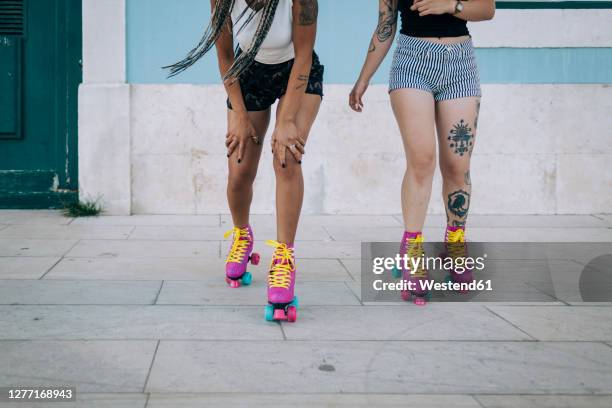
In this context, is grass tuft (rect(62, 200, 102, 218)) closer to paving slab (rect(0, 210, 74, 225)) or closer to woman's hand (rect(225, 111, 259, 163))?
paving slab (rect(0, 210, 74, 225))

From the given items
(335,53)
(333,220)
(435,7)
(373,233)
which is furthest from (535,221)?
(435,7)

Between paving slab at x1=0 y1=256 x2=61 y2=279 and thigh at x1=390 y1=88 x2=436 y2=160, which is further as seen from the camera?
paving slab at x1=0 y1=256 x2=61 y2=279

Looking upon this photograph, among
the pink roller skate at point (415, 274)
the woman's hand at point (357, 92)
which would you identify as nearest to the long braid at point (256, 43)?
the woman's hand at point (357, 92)

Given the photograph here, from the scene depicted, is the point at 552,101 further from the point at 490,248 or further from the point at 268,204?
the point at 268,204

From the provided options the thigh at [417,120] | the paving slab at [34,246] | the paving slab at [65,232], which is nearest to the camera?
the thigh at [417,120]

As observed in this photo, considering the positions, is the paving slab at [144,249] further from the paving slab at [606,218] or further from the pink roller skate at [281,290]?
the paving slab at [606,218]

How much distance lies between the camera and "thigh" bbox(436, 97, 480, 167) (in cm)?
394

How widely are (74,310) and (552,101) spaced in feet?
16.0

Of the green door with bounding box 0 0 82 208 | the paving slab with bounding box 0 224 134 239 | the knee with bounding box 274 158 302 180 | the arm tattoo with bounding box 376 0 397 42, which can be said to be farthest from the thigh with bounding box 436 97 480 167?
the green door with bounding box 0 0 82 208

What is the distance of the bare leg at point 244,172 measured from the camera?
392 centimetres

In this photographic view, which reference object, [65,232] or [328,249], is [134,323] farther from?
[65,232]

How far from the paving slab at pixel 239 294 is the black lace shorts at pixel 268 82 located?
37.1 inches

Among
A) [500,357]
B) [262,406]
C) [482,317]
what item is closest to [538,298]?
[482,317]

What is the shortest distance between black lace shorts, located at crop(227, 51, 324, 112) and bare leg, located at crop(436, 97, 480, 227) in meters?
0.68
